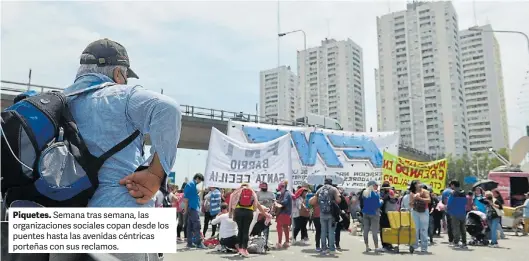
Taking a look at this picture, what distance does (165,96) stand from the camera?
5.48 ft

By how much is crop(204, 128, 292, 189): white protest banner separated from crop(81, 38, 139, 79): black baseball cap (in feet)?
29.3

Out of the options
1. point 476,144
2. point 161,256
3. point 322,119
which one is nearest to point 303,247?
point 161,256

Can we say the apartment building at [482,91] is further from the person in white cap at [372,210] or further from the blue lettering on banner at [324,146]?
the person in white cap at [372,210]

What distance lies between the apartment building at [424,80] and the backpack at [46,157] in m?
110

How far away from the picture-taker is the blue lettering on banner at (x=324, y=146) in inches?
564

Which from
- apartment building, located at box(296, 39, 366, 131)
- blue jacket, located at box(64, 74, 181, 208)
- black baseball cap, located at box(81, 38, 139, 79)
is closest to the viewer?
blue jacket, located at box(64, 74, 181, 208)

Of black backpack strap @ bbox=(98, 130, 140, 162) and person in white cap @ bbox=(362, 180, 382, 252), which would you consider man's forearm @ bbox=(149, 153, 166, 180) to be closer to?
black backpack strap @ bbox=(98, 130, 140, 162)

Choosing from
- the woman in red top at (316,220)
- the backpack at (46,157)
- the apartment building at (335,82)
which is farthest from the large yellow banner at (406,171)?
the apartment building at (335,82)

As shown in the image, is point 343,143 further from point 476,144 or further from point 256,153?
point 476,144

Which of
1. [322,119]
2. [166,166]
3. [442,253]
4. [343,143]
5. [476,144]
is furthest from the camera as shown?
[476,144]

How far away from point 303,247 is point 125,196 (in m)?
10.3

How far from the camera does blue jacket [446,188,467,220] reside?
11428 mm

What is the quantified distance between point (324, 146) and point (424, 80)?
356 ft
